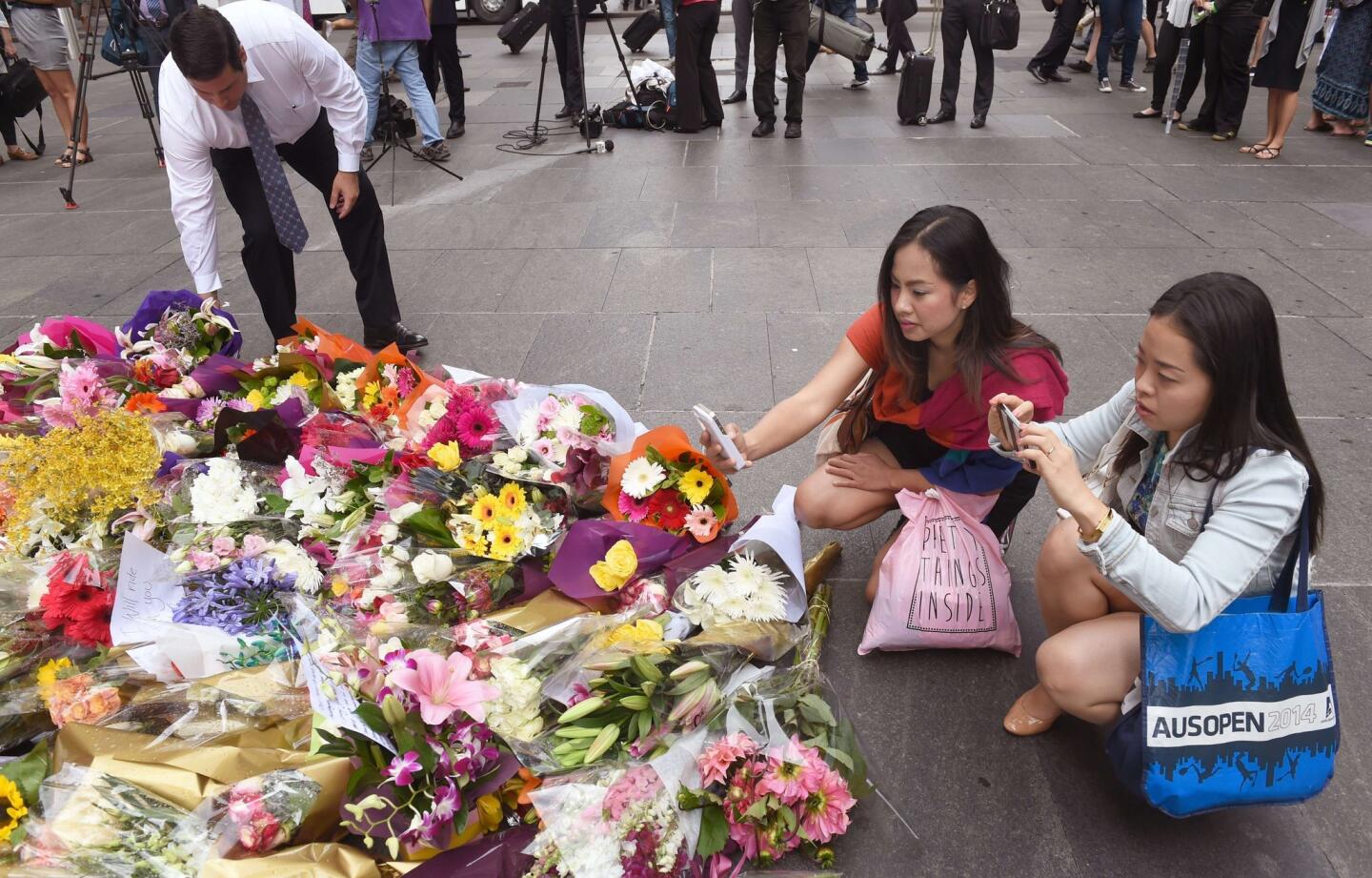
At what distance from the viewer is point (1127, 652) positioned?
180 cm

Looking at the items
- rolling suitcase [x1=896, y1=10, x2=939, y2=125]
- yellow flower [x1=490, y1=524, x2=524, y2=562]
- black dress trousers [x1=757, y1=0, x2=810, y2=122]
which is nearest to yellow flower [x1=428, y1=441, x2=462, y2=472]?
yellow flower [x1=490, y1=524, x2=524, y2=562]

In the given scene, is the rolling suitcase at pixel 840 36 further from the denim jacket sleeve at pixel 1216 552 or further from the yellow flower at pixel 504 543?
the denim jacket sleeve at pixel 1216 552

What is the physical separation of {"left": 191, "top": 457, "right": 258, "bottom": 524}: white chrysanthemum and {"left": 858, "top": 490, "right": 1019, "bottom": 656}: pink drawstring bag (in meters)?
1.64

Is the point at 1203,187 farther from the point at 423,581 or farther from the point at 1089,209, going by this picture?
the point at 423,581

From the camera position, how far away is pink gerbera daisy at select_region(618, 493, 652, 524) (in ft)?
7.60

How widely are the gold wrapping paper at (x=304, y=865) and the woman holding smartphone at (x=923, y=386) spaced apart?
3.97 ft

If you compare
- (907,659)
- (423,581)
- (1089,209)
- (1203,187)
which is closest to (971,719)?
(907,659)

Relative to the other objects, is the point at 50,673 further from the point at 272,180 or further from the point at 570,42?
the point at 570,42

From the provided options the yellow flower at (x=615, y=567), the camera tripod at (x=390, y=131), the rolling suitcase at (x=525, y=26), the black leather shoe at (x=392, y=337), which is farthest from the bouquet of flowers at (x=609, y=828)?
the rolling suitcase at (x=525, y=26)

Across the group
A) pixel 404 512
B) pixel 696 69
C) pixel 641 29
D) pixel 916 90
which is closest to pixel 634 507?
pixel 404 512

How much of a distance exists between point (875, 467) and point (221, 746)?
1725 mm

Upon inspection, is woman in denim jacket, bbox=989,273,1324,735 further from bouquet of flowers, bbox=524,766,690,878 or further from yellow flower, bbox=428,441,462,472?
yellow flower, bbox=428,441,462,472

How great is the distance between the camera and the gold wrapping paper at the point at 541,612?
2096 mm

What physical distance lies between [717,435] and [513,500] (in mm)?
548
